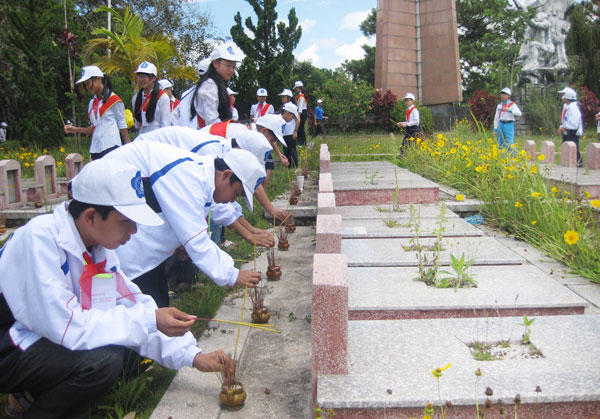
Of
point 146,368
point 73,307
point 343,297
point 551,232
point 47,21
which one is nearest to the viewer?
Answer: point 73,307

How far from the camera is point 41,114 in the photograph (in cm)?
1431

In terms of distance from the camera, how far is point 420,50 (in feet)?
75.7

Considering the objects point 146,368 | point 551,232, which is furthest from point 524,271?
point 146,368

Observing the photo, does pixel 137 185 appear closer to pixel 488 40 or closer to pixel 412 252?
pixel 412 252

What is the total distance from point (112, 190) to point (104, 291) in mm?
480

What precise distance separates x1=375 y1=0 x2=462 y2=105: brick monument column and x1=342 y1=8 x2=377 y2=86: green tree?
18.1 m

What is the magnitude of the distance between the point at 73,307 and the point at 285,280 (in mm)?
2561

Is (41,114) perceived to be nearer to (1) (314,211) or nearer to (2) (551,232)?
(1) (314,211)

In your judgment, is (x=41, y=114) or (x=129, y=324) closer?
(x=129, y=324)

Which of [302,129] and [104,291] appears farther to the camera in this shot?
[302,129]

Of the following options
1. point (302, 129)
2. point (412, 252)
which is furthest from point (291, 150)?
point (412, 252)

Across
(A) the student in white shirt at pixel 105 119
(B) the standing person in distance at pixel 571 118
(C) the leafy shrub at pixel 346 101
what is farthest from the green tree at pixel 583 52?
(A) the student in white shirt at pixel 105 119

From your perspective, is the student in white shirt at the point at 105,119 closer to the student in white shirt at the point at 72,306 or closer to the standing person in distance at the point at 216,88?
the standing person in distance at the point at 216,88

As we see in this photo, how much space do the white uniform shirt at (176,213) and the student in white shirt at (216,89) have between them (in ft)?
6.29
